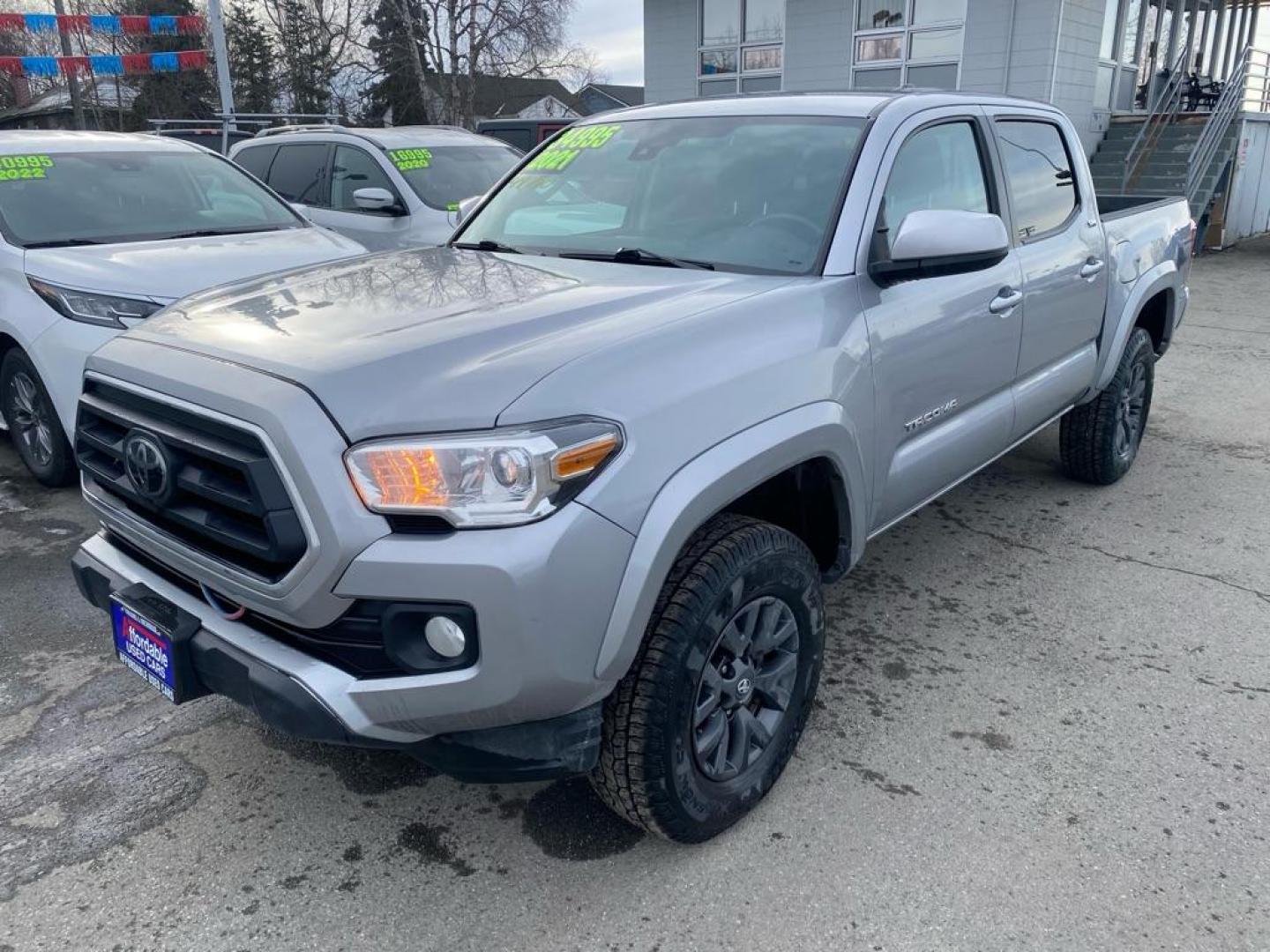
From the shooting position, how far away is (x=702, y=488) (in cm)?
216

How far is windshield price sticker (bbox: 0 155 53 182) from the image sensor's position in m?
5.21

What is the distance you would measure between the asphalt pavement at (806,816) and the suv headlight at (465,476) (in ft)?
3.38

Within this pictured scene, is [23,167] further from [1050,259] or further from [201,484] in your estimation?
[1050,259]

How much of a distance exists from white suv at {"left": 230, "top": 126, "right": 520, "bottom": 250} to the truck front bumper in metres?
5.61

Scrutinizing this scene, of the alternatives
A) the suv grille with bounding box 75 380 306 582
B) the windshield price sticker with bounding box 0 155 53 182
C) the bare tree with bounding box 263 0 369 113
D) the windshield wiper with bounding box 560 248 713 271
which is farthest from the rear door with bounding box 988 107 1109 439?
the bare tree with bounding box 263 0 369 113

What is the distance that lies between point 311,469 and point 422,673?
469mm

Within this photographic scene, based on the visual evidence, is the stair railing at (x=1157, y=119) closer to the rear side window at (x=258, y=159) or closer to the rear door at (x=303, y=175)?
the rear door at (x=303, y=175)

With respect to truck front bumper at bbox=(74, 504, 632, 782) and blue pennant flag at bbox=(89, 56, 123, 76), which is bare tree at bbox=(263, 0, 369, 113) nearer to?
blue pennant flag at bbox=(89, 56, 123, 76)

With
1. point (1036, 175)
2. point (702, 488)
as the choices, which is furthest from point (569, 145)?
point (702, 488)

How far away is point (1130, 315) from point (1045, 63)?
10766 millimetres

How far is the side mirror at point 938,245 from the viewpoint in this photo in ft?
8.98

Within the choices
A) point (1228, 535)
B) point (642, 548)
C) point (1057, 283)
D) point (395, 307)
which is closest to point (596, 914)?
point (642, 548)

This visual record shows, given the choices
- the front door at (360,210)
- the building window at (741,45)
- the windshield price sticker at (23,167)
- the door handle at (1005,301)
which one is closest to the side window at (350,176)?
the front door at (360,210)

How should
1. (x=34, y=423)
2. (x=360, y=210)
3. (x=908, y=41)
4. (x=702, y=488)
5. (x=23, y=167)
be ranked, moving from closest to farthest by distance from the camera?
1. (x=702, y=488)
2. (x=34, y=423)
3. (x=23, y=167)
4. (x=360, y=210)
5. (x=908, y=41)
